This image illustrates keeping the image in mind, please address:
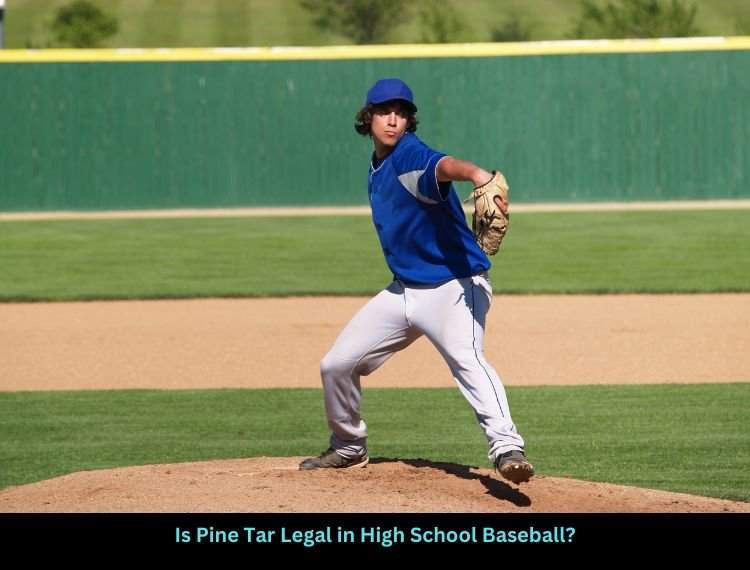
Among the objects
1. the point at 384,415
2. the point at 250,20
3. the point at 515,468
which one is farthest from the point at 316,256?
the point at 250,20

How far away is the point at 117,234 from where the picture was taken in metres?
21.5

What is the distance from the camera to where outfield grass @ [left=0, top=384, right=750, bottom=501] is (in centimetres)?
771

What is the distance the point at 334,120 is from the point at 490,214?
1992cm

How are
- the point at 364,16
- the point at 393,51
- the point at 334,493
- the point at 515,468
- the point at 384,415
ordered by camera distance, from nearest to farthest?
1. the point at 515,468
2. the point at 334,493
3. the point at 384,415
4. the point at 393,51
5. the point at 364,16

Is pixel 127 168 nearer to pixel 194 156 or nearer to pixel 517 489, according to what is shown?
pixel 194 156

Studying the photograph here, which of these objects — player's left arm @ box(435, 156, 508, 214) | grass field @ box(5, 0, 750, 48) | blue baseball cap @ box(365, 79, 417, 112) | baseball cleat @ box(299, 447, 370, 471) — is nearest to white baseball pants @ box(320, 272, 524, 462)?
baseball cleat @ box(299, 447, 370, 471)

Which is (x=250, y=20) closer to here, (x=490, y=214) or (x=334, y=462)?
(x=334, y=462)

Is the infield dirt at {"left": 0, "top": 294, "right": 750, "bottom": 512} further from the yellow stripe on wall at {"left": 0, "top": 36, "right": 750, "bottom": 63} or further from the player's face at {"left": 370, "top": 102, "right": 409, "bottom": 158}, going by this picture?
the yellow stripe on wall at {"left": 0, "top": 36, "right": 750, "bottom": 63}

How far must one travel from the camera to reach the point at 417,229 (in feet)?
19.6

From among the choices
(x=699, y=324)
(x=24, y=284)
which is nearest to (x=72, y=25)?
(x=24, y=284)

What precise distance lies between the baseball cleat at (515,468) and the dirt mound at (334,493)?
0.54ft

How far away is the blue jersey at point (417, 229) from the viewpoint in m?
5.95

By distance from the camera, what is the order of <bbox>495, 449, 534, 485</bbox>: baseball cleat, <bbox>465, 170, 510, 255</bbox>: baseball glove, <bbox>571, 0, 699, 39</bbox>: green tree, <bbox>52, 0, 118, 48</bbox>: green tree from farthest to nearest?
1. <bbox>52, 0, 118, 48</bbox>: green tree
2. <bbox>571, 0, 699, 39</bbox>: green tree
3. <bbox>495, 449, 534, 485</bbox>: baseball cleat
4. <bbox>465, 170, 510, 255</bbox>: baseball glove

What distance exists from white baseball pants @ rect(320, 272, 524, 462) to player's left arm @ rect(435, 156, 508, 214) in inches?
23.3
